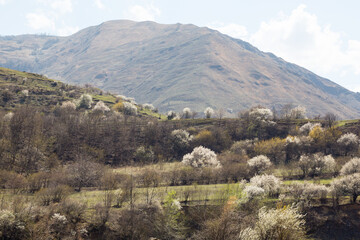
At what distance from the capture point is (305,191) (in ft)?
188

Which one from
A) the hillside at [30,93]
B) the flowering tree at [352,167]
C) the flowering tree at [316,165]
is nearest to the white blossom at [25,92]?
the hillside at [30,93]

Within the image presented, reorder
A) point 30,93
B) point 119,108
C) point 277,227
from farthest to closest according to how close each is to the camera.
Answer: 1. point 119,108
2. point 30,93
3. point 277,227

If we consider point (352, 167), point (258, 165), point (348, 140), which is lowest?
point (258, 165)

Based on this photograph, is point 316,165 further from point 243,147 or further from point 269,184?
point 243,147

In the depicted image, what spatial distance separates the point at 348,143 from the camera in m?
96.8

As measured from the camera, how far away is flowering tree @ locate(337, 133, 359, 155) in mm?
95688

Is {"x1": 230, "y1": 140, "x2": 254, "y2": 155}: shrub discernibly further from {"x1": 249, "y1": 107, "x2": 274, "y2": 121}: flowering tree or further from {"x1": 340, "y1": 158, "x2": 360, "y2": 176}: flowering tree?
{"x1": 340, "y1": 158, "x2": 360, "y2": 176}: flowering tree

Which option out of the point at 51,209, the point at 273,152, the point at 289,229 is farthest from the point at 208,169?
the point at 289,229

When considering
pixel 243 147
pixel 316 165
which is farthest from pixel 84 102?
pixel 316 165

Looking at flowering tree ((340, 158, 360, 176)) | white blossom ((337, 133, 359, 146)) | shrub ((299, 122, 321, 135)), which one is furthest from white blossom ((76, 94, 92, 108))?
flowering tree ((340, 158, 360, 176))

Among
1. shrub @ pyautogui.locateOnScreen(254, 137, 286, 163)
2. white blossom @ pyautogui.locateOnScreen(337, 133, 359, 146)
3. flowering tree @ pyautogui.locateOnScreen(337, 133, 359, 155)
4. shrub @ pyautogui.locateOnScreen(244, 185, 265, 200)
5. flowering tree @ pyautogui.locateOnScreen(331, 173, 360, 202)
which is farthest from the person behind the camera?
white blossom @ pyautogui.locateOnScreen(337, 133, 359, 146)

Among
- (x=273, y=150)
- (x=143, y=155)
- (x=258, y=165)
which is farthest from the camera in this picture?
(x=143, y=155)

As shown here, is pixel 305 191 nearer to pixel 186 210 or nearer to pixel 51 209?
pixel 186 210

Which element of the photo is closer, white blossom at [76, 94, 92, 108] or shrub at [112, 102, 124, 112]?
white blossom at [76, 94, 92, 108]
